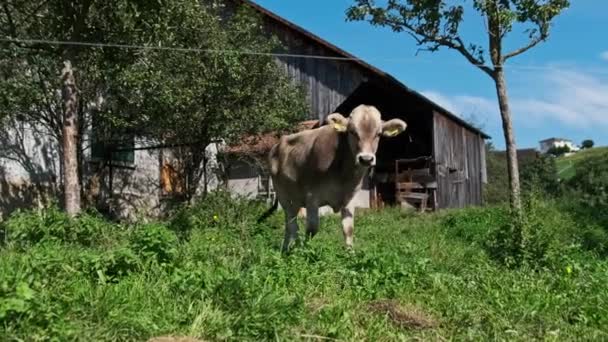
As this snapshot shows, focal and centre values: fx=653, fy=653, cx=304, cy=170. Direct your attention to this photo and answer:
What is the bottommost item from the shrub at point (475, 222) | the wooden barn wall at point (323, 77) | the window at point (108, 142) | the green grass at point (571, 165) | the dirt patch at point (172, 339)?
the shrub at point (475, 222)

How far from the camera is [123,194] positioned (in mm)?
19078

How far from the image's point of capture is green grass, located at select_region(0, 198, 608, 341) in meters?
4.55

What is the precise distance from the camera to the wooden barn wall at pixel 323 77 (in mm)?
23953

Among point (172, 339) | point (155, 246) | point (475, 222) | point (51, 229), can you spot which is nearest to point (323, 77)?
point (475, 222)

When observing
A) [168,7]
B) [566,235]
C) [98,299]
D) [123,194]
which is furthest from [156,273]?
[123,194]

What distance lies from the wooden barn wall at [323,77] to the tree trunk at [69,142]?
1359 centimetres

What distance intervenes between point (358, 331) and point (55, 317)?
2.16 m

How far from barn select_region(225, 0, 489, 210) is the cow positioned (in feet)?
37.3

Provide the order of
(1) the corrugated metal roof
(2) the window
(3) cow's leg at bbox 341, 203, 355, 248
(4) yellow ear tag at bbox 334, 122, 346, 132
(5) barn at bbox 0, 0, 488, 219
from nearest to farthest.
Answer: (3) cow's leg at bbox 341, 203, 355, 248, (4) yellow ear tag at bbox 334, 122, 346, 132, (5) barn at bbox 0, 0, 488, 219, (2) the window, (1) the corrugated metal roof

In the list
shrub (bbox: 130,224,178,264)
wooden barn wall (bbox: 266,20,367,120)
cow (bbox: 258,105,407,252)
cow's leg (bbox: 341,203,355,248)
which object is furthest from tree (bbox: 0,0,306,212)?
wooden barn wall (bbox: 266,20,367,120)

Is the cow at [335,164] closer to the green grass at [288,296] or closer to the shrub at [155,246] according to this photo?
the green grass at [288,296]

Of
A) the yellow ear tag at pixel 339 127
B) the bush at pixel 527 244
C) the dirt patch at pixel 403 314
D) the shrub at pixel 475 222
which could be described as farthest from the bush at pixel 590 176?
the dirt patch at pixel 403 314

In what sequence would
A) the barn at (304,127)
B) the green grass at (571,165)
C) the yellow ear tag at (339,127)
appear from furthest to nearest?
the green grass at (571,165) → the barn at (304,127) → the yellow ear tag at (339,127)

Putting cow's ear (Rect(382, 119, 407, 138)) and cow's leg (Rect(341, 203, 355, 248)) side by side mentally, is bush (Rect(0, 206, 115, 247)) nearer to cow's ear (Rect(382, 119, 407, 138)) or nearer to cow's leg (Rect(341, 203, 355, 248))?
cow's leg (Rect(341, 203, 355, 248))
